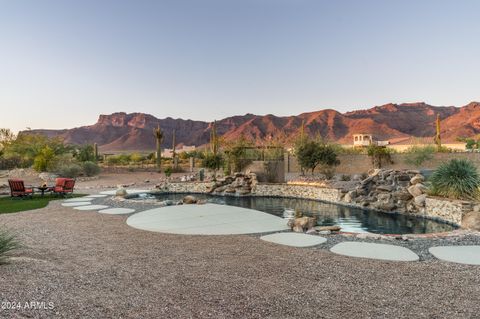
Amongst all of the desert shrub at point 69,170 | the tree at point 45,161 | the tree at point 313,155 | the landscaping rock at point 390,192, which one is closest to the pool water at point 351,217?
the landscaping rock at point 390,192

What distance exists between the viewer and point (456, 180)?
7.90 m

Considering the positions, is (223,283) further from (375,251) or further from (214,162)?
(214,162)

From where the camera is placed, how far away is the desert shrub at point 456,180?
7.64 m

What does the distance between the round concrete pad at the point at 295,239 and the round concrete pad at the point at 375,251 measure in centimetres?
36

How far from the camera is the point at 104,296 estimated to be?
2.68 m

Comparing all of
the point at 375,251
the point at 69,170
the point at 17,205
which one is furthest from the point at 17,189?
the point at 375,251

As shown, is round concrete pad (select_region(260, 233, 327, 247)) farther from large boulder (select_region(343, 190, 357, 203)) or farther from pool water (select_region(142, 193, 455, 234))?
large boulder (select_region(343, 190, 357, 203))

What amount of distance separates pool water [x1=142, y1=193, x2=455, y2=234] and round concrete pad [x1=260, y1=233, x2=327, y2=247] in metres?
1.97

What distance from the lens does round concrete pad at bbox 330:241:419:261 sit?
3969 mm

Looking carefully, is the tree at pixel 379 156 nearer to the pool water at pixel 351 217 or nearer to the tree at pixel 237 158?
the tree at pixel 237 158

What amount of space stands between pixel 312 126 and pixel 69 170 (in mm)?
57753

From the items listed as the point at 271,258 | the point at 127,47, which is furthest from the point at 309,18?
the point at 271,258

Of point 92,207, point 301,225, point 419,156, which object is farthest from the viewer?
point 419,156

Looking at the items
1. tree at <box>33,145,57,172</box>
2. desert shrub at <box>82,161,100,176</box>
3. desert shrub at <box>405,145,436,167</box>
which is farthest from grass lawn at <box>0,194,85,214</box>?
desert shrub at <box>405,145,436,167</box>
